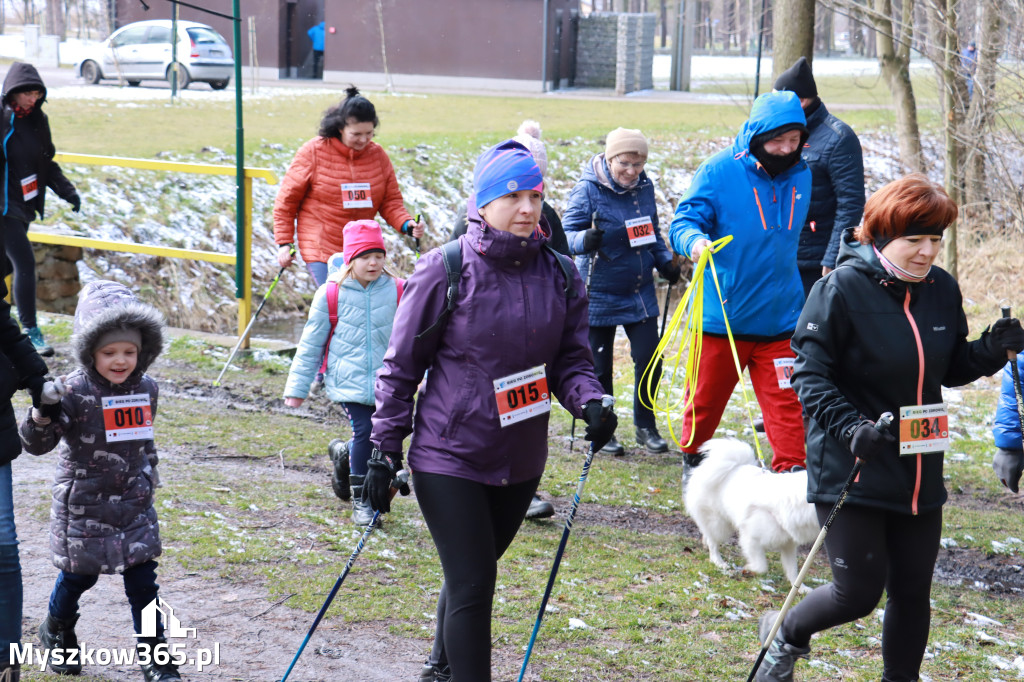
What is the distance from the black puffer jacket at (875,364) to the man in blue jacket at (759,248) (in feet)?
5.26

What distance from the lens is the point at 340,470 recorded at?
576 centimetres

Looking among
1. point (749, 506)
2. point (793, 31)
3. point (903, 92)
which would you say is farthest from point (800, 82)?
point (903, 92)

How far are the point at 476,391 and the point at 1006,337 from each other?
1820mm

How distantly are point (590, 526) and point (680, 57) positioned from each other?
3448 cm

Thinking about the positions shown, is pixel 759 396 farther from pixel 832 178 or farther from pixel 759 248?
pixel 832 178

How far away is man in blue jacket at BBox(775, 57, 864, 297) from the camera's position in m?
6.39

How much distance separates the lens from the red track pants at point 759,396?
5.27 meters

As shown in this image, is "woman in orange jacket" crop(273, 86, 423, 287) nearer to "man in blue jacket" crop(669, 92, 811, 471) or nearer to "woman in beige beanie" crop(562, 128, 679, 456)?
"woman in beige beanie" crop(562, 128, 679, 456)

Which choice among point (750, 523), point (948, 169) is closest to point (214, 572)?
point (750, 523)

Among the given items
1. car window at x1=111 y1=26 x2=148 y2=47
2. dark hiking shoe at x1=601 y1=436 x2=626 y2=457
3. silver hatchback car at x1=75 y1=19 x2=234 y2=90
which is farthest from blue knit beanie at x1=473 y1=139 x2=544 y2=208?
car window at x1=111 y1=26 x2=148 y2=47

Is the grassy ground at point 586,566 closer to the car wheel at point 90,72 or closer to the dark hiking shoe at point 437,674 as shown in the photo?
the dark hiking shoe at point 437,674

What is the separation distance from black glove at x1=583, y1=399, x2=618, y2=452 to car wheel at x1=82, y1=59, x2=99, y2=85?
23.5 m

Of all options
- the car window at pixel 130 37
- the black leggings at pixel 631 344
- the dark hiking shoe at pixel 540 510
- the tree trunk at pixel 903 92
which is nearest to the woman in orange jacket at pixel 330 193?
the black leggings at pixel 631 344

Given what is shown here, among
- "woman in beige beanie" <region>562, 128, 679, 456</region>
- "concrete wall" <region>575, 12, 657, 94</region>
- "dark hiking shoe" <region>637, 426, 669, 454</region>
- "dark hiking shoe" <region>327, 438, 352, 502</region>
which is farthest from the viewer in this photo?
"concrete wall" <region>575, 12, 657, 94</region>
